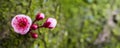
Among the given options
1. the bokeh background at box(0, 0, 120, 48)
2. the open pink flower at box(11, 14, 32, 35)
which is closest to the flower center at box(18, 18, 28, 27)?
the open pink flower at box(11, 14, 32, 35)

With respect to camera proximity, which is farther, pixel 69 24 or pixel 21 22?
pixel 69 24

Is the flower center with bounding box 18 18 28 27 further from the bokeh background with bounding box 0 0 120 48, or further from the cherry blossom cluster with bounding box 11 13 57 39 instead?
the bokeh background with bounding box 0 0 120 48

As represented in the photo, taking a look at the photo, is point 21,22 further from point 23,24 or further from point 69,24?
point 69,24

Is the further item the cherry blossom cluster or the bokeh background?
the bokeh background

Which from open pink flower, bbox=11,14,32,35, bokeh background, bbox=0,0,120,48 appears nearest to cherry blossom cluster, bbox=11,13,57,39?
open pink flower, bbox=11,14,32,35

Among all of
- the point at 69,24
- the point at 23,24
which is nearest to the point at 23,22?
the point at 23,24

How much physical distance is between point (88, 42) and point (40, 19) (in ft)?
4.14

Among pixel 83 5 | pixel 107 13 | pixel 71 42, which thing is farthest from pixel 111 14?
pixel 71 42

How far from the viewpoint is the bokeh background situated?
2438 mm

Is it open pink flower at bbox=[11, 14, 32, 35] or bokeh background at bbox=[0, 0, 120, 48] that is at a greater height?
open pink flower at bbox=[11, 14, 32, 35]

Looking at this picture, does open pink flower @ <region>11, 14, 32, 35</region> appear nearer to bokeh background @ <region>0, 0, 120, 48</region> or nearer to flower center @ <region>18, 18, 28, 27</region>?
flower center @ <region>18, 18, 28, 27</region>

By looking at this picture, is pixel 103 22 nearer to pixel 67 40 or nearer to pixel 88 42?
pixel 88 42

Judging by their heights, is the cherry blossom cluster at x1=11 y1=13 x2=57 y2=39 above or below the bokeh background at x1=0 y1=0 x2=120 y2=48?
above

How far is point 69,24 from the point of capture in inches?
137
